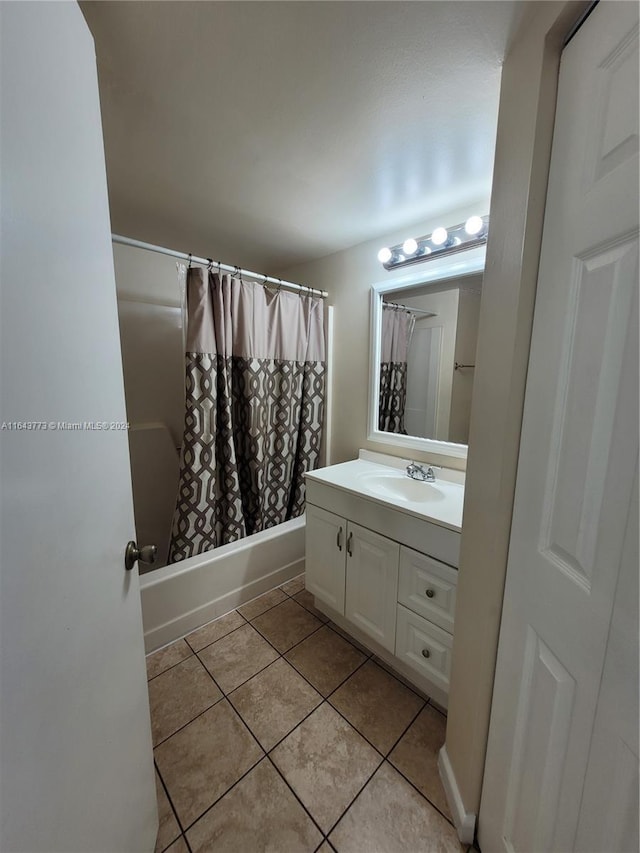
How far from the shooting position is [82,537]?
0.56 metres

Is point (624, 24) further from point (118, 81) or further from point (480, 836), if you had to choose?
point (480, 836)

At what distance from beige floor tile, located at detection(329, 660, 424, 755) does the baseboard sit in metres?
0.18

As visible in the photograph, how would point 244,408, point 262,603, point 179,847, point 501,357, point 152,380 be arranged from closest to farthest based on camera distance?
point 501,357 → point 179,847 → point 262,603 → point 244,408 → point 152,380

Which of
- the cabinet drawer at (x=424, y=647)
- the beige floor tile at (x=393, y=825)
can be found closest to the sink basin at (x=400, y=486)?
the cabinet drawer at (x=424, y=647)

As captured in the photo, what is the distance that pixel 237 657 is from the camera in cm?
147

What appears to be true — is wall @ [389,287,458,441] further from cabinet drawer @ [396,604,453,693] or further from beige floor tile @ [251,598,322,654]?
beige floor tile @ [251,598,322,654]

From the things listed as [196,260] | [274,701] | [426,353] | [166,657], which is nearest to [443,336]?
[426,353]

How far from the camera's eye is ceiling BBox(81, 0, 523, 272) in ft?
2.43

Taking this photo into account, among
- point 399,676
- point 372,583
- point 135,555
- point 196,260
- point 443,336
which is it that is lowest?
point 399,676

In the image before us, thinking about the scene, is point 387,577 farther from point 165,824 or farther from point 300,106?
point 300,106

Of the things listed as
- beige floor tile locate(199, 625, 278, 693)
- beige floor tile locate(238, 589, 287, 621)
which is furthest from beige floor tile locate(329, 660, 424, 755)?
beige floor tile locate(238, 589, 287, 621)

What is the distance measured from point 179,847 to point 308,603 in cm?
102

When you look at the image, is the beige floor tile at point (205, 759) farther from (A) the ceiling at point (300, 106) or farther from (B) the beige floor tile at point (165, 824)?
(A) the ceiling at point (300, 106)

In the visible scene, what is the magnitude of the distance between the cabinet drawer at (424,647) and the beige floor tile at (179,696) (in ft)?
2.58
